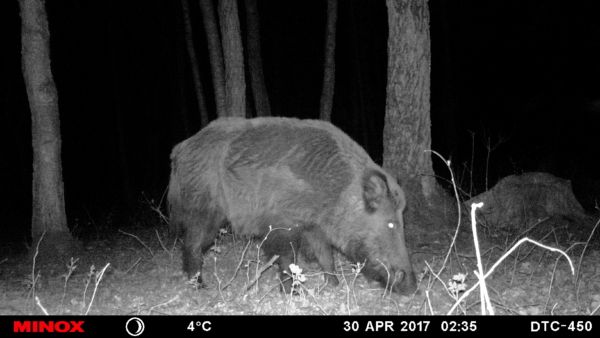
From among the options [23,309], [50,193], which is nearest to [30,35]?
[50,193]

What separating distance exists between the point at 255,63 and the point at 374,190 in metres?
10.4

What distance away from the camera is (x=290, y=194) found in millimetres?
6230

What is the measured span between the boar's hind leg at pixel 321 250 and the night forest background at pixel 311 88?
11.7 ft

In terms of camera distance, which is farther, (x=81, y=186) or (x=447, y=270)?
(x=81, y=186)

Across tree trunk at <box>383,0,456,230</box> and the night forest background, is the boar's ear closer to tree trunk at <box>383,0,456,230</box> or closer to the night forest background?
tree trunk at <box>383,0,456,230</box>

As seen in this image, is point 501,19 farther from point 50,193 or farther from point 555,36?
point 50,193

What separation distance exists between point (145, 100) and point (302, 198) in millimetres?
37666

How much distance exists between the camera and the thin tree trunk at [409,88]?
7879 millimetres

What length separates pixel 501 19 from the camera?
24.9 metres

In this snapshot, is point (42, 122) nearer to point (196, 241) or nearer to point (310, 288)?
point (196, 241)
